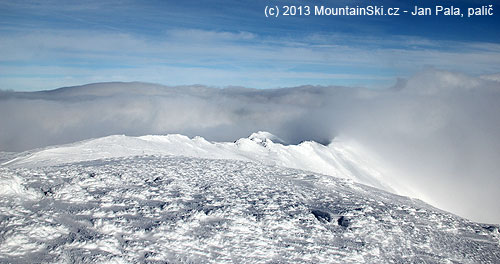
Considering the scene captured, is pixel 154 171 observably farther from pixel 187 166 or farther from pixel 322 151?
pixel 322 151

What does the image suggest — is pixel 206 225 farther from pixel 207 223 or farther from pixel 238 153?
pixel 238 153

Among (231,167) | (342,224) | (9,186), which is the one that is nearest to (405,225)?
(342,224)

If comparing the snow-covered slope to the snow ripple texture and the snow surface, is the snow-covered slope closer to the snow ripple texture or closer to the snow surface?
the snow surface

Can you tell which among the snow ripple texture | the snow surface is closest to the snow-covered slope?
the snow surface

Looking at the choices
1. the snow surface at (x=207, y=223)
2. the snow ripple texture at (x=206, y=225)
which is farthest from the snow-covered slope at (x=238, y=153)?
the snow ripple texture at (x=206, y=225)

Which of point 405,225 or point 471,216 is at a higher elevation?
point 405,225

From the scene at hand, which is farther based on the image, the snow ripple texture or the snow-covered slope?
the snow-covered slope
